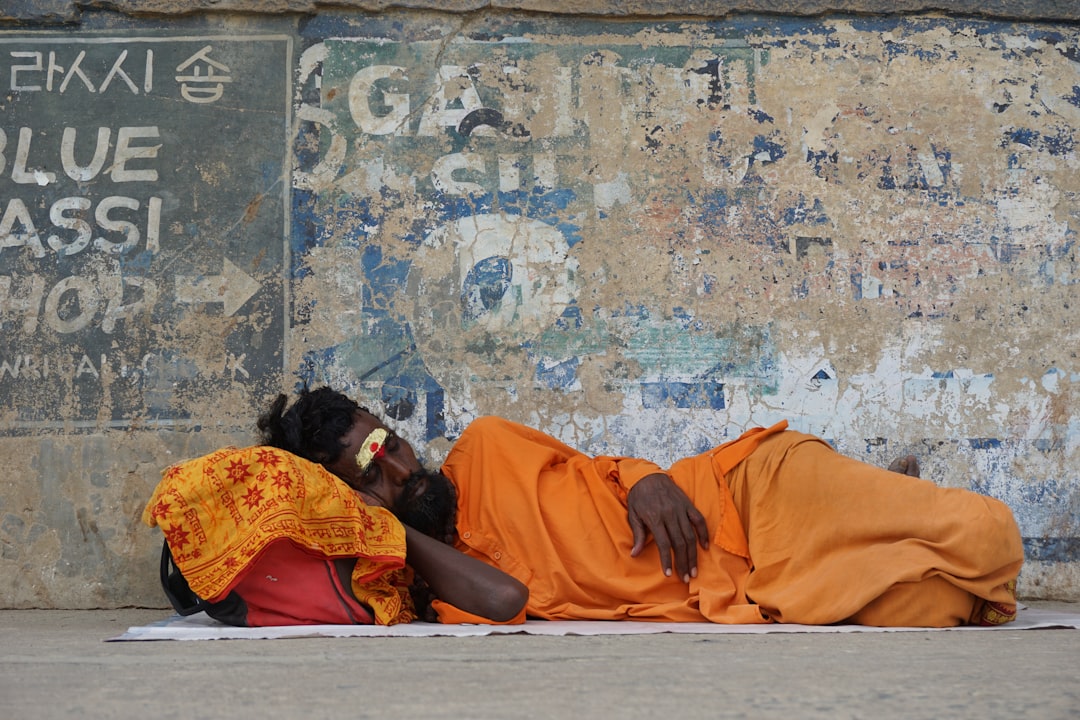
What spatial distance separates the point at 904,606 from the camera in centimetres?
281

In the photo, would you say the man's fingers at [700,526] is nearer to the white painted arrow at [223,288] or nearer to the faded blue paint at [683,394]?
the faded blue paint at [683,394]

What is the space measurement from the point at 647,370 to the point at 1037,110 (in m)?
1.74

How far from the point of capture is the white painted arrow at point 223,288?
3.96 m

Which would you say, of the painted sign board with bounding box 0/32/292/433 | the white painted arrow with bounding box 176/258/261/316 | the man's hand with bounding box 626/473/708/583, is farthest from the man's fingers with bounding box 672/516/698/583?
the white painted arrow with bounding box 176/258/261/316

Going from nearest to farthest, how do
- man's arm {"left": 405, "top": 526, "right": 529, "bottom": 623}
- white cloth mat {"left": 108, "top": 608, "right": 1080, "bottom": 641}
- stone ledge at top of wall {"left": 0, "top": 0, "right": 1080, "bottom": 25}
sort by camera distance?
1. white cloth mat {"left": 108, "top": 608, "right": 1080, "bottom": 641}
2. man's arm {"left": 405, "top": 526, "right": 529, "bottom": 623}
3. stone ledge at top of wall {"left": 0, "top": 0, "right": 1080, "bottom": 25}

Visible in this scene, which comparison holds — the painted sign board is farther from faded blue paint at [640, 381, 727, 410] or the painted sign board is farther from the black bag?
faded blue paint at [640, 381, 727, 410]

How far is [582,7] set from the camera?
4.10 meters

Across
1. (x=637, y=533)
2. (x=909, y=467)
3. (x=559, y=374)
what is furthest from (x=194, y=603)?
(x=909, y=467)

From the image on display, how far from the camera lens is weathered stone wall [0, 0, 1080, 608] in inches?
154

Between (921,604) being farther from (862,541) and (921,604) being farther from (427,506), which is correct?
(427,506)

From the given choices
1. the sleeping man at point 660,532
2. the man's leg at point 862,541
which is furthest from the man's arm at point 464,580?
the man's leg at point 862,541

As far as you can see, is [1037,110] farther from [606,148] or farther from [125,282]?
[125,282]

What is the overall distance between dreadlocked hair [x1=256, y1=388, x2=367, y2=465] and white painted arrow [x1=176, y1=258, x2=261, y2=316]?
0.75 metres

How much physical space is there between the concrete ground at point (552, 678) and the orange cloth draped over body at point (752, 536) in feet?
0.86
